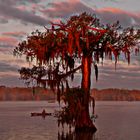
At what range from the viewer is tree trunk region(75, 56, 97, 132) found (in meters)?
42.1

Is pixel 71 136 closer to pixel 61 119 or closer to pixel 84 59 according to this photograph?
pixel 61 119

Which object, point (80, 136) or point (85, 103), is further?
point (85, 103)

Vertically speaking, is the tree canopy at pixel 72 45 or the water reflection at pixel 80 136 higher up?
the tree canopy at pixel 72 45

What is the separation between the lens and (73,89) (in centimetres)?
4262

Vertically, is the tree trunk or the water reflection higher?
the tree trunk

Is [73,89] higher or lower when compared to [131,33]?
lower

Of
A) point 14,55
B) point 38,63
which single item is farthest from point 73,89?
point 14,55

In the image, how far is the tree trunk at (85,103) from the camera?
42125 millimetres

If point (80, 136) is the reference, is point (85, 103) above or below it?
above

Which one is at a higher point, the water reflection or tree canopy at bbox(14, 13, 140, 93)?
tree canopy at bbox(14, 13, 140, 93)

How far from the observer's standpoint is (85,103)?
42.5 meters

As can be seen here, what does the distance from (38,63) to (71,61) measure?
3502mm

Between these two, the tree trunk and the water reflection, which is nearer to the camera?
the water reflection

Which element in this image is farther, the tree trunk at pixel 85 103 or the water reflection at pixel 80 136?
A: the tree trunk at pixel 85 103
